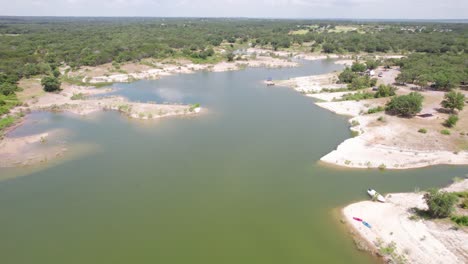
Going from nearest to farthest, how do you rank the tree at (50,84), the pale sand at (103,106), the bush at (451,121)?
the bush at (451,121), the pale sand at (103,106), the tree at (50,84)

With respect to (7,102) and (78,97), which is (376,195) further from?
(7,102)

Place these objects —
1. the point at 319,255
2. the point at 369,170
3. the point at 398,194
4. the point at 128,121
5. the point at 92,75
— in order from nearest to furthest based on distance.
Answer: the point at 319,255
the point at 398,194
the point at 369,170
the point at 128,121
the point at 92,75

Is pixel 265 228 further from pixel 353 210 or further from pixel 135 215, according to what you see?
pixel 135 215

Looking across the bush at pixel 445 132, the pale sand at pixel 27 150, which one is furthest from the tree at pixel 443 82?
the pale sand at pixel 27 150

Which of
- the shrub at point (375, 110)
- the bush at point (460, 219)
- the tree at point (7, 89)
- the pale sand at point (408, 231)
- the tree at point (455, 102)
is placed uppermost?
the tree at point (455, 102)

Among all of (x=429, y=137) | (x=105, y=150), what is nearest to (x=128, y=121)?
(x=105, y=150)

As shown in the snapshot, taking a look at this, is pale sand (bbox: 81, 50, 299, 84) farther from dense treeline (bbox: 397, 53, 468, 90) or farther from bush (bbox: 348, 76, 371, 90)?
dense treeline (bbox: 397, 53, 468, 90)

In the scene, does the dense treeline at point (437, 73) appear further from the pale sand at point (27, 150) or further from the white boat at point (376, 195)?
the pale sand at point (27, 150)

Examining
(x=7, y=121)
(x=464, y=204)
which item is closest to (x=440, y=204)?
(x=464, y=204)
